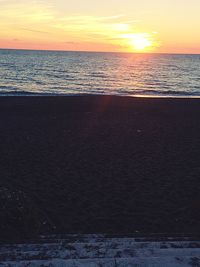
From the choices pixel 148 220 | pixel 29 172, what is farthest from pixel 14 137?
pixel 148 220

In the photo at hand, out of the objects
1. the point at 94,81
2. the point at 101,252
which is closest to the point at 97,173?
the point at 101,252

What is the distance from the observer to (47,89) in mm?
34844

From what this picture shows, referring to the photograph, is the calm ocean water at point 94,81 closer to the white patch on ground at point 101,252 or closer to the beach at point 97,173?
the beach at point 97,173

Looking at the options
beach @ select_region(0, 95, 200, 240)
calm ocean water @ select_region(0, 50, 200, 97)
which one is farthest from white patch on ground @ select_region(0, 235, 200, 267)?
calm ocean water @ select_region(0, 50, 200, 97)

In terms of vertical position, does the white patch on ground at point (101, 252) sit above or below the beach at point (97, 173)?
above

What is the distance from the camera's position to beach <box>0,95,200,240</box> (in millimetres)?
6195

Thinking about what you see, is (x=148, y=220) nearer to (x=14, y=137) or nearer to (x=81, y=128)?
(x=14, y=137)

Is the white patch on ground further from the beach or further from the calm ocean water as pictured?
the calm ocean water

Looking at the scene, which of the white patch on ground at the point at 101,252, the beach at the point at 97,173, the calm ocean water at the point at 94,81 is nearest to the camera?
the white patch on ground at the point at 101,252

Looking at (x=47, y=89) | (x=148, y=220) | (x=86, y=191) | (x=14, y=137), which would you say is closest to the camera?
(x=148, y=220)

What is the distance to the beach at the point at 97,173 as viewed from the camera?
244 inches

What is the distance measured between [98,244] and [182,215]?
214cm

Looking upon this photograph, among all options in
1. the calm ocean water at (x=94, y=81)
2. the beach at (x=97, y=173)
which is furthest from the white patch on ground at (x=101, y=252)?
the calm ocean water at (x=94, y=81)

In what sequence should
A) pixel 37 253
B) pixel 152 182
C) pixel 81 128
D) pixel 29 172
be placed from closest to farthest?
1. pixel 37 253
2. pixel 152 182
3. pixel 29 172
4. pixel 81 128
